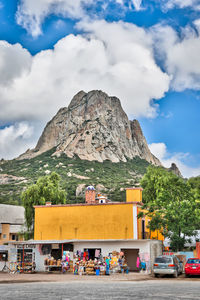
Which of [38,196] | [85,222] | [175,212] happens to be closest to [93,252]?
[85,222]

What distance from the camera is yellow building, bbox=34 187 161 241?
33.6m

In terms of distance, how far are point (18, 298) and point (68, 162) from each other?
443ft

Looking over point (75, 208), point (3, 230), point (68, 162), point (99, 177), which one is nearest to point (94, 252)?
point (75, 208)

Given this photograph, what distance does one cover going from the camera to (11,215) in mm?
61531

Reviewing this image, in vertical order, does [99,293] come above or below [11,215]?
below

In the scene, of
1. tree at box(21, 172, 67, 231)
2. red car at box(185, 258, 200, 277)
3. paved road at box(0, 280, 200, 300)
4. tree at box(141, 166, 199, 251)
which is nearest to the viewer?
paved road at box(0, 280, 200, 300)

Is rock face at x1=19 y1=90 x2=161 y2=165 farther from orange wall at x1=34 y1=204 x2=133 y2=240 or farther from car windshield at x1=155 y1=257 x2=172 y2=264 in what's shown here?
car windshield at x1=155 y1=257 x2=172 y2=264

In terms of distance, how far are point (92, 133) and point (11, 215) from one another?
363 feet

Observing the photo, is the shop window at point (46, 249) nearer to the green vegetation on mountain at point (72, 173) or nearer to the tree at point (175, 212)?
the tree at point (175, 212)

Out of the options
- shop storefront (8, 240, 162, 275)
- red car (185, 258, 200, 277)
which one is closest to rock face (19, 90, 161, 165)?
shop storefront (8, 240, 162, 275)

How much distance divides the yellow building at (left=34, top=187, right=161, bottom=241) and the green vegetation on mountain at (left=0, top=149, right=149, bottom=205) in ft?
187

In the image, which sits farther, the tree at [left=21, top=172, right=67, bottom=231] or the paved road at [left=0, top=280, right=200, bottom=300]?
the tree at [left=21, top=172, right=67, bottom=231]

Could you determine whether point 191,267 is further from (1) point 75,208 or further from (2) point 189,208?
(1) point 75,208

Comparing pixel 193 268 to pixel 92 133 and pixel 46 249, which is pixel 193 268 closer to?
pixel 46 249
